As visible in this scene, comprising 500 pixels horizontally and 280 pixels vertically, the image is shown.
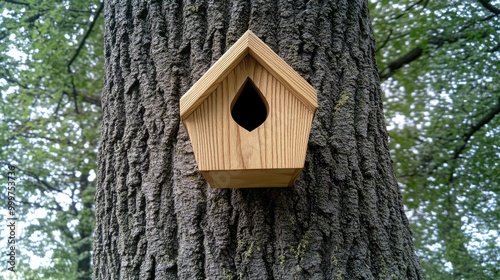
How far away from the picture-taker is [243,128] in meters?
1.08

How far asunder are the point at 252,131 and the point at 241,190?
286 mm

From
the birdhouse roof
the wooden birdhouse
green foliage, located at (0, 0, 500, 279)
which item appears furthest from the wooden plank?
green foliage, located at (0, 0, 500, 279)

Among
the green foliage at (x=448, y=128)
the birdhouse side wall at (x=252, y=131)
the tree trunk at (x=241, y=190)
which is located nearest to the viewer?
the birdhouse side wall at (x=252, y=131)

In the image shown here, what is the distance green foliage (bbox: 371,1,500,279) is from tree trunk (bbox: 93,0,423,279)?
315 cm

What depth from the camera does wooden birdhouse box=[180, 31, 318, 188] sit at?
3.46 feet

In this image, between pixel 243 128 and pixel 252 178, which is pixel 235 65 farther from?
pixel 252 178

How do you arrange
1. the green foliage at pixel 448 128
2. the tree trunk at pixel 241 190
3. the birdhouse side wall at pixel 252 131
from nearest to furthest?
1. the birdhouse side wall at pixel 252 131
2. the tree trunk at pixel 241 190
3. the green foliage at pixel 448 128

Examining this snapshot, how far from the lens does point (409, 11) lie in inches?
172

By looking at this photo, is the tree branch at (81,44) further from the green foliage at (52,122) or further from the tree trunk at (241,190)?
the tree trunk at (241,190)

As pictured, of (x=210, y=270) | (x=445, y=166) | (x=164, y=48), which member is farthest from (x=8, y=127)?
(x=445, y=166)

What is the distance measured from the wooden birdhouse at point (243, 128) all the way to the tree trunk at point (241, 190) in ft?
0.70

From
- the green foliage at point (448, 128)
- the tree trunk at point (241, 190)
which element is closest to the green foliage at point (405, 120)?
the green foliage at point (448, 128)

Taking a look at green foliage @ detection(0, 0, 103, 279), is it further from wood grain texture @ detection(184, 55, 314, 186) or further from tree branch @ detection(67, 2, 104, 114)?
wood grain texture @ detection(184, 55, 314, 186)

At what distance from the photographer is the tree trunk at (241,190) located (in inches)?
48.9
